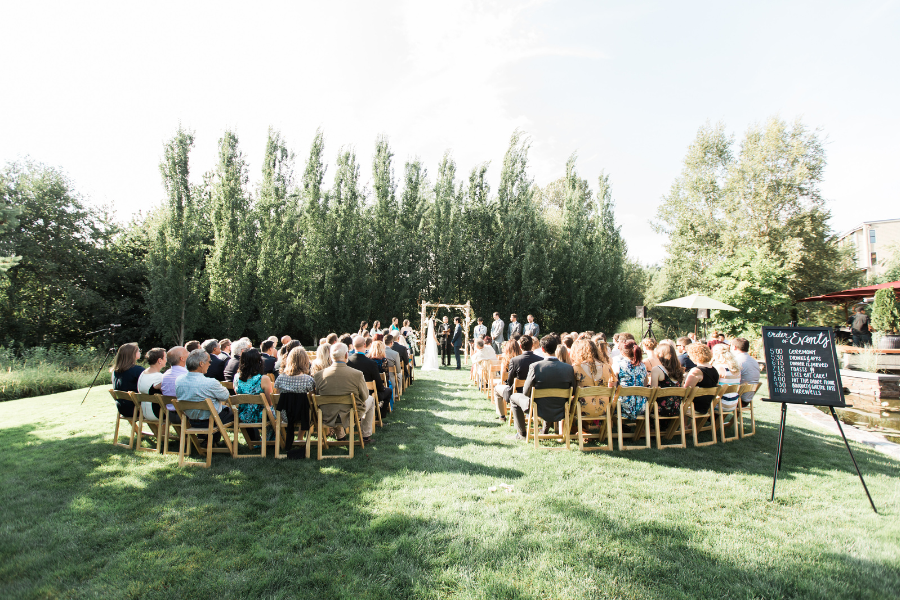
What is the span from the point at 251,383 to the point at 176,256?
1787 cm

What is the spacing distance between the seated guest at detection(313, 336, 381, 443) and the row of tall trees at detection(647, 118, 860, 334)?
54.3ft

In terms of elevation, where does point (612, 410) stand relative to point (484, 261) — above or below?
below

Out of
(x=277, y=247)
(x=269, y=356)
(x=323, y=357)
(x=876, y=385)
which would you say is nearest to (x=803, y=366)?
(x=323, y=357)

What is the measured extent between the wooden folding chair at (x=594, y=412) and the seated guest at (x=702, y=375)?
1.09m

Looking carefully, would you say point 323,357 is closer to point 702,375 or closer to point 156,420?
point 156,420

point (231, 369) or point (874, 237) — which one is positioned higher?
point (874, 237)

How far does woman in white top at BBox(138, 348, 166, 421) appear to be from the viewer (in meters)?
5.08

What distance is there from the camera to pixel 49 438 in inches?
233

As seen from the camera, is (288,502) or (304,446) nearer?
(288,502)

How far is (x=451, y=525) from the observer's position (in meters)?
3.27

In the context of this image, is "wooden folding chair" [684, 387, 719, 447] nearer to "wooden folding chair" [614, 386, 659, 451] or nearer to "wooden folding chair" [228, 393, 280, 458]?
"wooden folding chair" [614, 386, 659, 451]

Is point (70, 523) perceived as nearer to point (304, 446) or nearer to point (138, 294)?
point (304, 446)

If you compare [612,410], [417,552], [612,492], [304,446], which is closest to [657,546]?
[612,492]

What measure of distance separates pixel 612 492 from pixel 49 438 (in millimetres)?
7513
